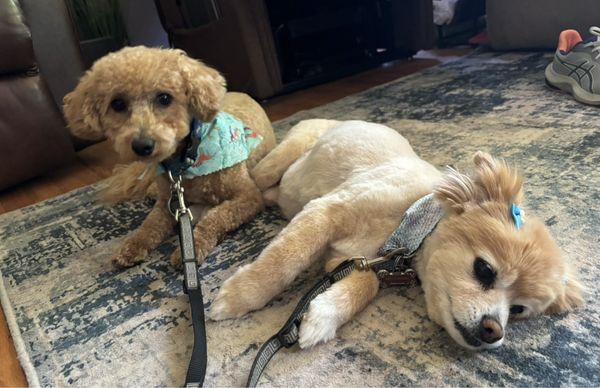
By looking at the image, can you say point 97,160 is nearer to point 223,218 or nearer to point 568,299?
point 223,218

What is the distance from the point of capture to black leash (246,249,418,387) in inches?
39.4

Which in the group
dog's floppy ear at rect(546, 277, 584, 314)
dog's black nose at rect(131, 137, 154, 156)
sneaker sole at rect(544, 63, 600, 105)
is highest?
dog's black nose at rect(131, 137, 154, 156)

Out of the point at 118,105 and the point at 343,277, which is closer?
the point at 343,277

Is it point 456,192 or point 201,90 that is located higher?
point 201,90

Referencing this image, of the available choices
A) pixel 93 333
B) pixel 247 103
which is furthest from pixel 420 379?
pixel 247 103

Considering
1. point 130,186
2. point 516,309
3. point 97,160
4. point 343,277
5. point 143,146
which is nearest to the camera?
point 516,309

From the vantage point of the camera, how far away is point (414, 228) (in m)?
1.11

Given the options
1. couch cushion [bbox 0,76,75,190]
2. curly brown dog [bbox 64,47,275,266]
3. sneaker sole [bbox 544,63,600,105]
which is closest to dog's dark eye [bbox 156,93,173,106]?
curly brown dog [bbox 64,47,275,266]

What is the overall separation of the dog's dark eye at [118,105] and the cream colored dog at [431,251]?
0.66m

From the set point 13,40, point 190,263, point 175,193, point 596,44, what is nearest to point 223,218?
point 175,193

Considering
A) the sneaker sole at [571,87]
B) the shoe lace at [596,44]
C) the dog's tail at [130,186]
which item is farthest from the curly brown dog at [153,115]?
the shoe lace at [596,44]

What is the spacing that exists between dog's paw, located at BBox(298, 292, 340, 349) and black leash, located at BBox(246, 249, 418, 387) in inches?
0.7

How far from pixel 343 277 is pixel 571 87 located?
1.99m

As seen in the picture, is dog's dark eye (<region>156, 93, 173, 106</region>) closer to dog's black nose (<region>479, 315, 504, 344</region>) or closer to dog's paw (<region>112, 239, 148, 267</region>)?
dog's paw (<region>112, 239, 148, 267</region>)
